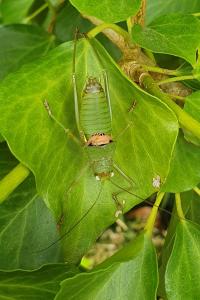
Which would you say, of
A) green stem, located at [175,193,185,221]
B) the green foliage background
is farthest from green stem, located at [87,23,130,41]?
green stem, located at [175,193,185,221]

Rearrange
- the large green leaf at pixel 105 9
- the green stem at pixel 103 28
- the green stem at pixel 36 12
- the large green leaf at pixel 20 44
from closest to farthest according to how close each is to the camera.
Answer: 1. the large green leaf at pixel 105 9
2. the green stem at pixel 103 28
3. the large green leaf at pixel 20 44
4. the green stem at pixel 36 12

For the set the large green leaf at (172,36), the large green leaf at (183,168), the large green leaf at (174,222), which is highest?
the large green leaf at (172,36)

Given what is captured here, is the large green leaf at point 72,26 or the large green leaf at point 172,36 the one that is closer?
the large green leaf at point 172,36

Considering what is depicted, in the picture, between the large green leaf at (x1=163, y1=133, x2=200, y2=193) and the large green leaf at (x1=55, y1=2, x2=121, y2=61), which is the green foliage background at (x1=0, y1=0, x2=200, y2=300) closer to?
the large green leaf at (x1=163, y1=133, x2=200, y2=193)

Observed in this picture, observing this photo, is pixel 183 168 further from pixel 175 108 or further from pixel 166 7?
pixel 166 7

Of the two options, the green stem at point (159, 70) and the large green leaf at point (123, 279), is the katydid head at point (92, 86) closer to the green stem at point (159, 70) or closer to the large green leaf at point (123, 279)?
the green stem at point (159, 70)

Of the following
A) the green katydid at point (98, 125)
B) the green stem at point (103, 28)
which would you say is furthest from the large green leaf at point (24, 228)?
the green stem at point (103, 28)

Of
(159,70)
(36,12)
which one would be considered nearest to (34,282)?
(159,70)
